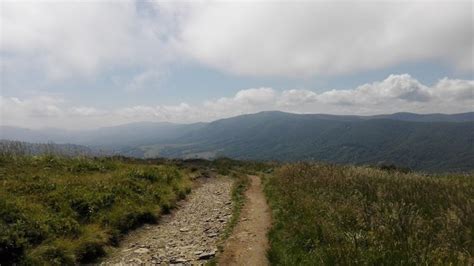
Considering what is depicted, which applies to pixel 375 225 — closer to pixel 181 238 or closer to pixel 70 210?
pixel 181 238

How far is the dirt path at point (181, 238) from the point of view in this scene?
10469 millimetres

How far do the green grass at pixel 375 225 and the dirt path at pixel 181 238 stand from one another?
231cm

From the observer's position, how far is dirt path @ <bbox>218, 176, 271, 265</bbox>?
10.1 m

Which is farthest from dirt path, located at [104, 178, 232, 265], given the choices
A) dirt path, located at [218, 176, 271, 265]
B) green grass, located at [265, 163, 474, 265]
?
green grass, located at [265, 163, 474, 265]

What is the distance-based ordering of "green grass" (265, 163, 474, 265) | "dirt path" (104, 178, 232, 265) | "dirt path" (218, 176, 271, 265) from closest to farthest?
"green grass" (265, 163, 474, 265) < "dirt path" (218, 176, 271, 265) < "dirt path" (104, 178, 232, 265)

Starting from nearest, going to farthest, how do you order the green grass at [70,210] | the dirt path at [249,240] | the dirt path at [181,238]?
1. the green grass at [70,210]
2. the dirt path at [249,240]
3. the dirt path at [181,238]

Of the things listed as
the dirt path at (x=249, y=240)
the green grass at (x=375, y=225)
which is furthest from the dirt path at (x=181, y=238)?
the green grass at (x=375, y=225)

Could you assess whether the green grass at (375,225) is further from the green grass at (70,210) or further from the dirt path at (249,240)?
the green grass at (70,210)

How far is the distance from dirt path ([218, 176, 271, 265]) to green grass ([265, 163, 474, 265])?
0.43 m

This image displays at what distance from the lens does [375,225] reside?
9.33m

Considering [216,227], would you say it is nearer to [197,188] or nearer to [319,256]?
[319,256]

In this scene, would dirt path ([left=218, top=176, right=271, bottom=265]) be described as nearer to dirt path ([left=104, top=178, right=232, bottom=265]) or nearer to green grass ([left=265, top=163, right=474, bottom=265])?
green grass ([left=265, top=163, right=474, bottom=265])

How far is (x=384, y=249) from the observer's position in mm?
7695

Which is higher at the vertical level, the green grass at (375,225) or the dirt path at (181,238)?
the green grass at (375,225)
